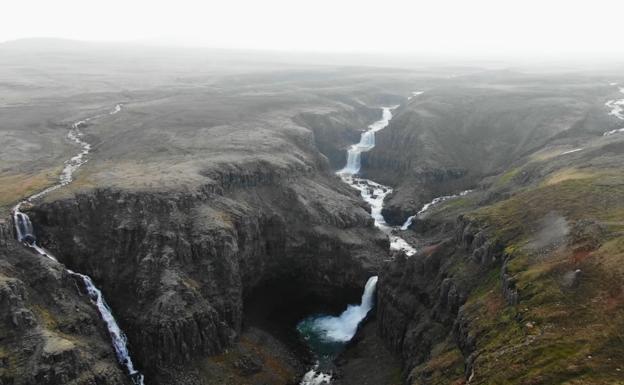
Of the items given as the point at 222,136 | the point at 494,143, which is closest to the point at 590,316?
the point at 222,136

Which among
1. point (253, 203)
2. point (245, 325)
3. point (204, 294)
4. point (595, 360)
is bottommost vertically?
point (245, 325)

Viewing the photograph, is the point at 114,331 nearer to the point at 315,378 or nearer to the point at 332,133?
the point at 315,378

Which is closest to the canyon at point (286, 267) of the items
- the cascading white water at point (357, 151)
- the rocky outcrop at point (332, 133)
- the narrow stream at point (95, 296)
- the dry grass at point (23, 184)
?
the narrow stream at point (95, 296)

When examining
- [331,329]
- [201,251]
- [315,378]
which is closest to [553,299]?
[315,378]

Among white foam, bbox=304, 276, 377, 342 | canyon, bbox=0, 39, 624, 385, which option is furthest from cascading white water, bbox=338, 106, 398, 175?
white foam, bbox=304, 276, 377, 342

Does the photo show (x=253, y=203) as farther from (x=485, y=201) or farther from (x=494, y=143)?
(x=494, y=143)
